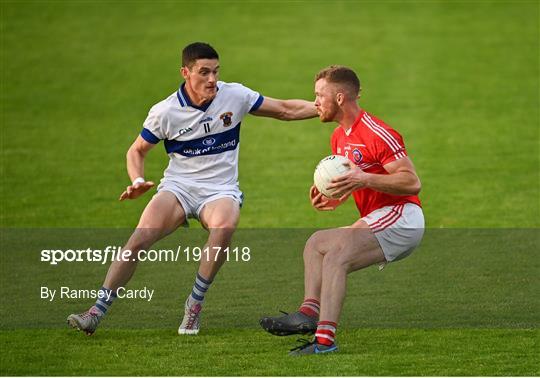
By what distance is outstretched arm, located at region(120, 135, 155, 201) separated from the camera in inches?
393

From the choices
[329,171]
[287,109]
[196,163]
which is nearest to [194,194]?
[196,163]

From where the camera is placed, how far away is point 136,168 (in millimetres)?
10430

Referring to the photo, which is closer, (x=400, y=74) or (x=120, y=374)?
(x=120, y=374)

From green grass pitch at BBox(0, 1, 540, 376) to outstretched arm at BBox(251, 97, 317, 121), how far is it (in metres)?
1.76

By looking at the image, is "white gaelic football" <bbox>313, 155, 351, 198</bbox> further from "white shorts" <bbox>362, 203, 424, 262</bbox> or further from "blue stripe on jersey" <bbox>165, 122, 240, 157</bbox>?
"blue stripe on jersey" <bbox>165, 122, 240, 157</bbox>

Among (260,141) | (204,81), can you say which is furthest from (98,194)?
(204,81)

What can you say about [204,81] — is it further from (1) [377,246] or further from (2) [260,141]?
(2) [260,141]

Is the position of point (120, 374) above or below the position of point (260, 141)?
above

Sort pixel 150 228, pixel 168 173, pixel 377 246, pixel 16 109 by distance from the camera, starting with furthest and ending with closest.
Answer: pixel 16 109 → pixel 168 173 → pixel 150 228 → pixel 377 246

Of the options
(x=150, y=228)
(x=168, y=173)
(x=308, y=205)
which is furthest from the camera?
(x=308, y=205)

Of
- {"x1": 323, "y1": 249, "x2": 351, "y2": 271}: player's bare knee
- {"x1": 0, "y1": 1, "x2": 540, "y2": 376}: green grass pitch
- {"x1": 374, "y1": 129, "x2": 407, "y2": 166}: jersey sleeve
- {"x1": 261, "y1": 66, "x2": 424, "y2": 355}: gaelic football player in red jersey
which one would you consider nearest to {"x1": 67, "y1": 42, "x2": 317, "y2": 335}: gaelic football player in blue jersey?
{"x1": 0, "y1": 1, "x2": 540, "y2": 376}: green grass pitch

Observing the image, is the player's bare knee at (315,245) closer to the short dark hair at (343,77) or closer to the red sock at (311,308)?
the red sock at (311,308)

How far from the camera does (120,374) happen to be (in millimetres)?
8797

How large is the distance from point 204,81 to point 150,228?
1352 millimetres
